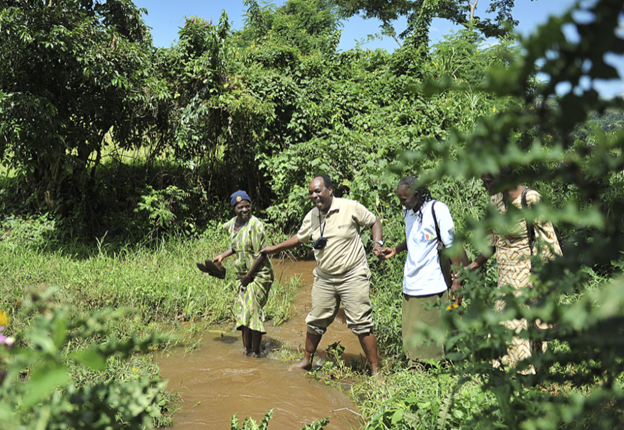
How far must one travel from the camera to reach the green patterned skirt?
478 cm

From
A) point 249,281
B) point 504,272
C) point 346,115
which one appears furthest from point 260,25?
point 504,272

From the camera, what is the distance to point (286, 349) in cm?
505

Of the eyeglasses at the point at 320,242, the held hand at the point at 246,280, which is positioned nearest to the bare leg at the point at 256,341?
the held hand at the point at 246,280

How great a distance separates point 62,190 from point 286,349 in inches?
224

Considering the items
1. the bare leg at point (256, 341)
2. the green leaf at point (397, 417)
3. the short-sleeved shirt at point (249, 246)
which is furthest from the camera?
the bare leg at point (256, 341)

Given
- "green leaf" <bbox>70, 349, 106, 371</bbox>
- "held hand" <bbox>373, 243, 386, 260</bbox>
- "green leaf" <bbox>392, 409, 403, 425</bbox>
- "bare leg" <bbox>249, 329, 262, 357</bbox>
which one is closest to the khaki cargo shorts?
"held hand" <bbox>373, 243, 386, 260</bbox>

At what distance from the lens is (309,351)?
446cm

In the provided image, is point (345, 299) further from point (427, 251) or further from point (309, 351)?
point (427, 251)

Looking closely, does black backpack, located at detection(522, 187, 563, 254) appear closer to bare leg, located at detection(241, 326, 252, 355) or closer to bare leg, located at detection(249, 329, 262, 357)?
bare leg, located at detection(249, 329, 262, 357)

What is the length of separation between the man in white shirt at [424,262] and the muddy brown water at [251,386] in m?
0.84

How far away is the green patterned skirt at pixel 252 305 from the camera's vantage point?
4.78 meters

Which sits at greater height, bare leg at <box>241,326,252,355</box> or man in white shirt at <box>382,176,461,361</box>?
man in white shirt at <box>382,176,461,361</box>

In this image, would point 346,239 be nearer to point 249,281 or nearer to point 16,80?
point 249,281

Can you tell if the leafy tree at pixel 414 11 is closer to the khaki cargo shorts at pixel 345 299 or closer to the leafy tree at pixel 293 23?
the leafy tree at pixel 293 23
